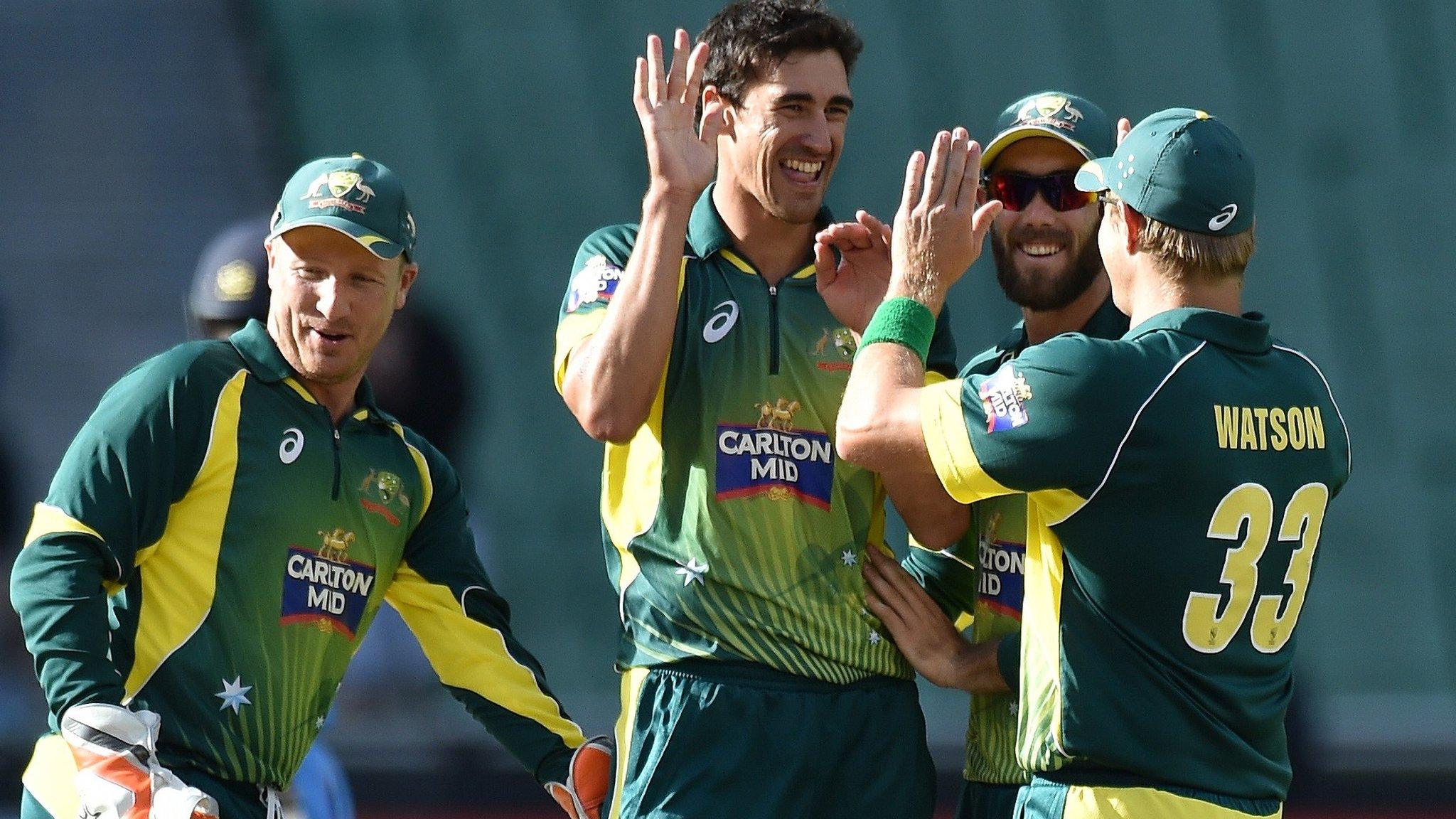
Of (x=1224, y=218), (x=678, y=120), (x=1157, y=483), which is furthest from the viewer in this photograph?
(x=678, y=120)

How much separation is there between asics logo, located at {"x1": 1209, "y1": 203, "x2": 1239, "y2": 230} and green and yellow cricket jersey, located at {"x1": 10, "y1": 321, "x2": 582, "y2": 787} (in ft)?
5.74

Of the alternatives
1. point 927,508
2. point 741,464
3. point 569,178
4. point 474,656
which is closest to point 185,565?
point 474,656

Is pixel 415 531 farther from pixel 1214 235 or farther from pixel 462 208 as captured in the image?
pixel 462 208

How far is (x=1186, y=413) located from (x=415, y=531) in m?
1.72

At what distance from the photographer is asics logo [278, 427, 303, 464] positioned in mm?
3738

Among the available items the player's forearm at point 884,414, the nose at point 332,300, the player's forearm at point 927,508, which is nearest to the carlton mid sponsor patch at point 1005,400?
the player's forearm at point 884,414

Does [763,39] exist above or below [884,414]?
above

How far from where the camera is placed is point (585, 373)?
3627 mm

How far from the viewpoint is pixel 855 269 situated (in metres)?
3.81

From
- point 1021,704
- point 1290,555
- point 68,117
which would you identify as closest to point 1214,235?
point 1290,555

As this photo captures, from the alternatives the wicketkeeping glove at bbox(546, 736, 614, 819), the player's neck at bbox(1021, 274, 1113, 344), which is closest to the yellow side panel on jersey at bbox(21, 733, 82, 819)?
the wicketkeeping glove at bbox(546, 736, 614, 819)

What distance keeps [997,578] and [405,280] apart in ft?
4.66

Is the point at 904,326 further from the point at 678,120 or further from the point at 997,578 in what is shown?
the point at 997,578

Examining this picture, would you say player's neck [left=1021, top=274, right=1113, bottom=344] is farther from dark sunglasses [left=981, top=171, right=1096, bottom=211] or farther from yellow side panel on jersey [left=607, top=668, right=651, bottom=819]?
yellow side panel on jersey [left=607, top=668, right=651, bottom=819]
